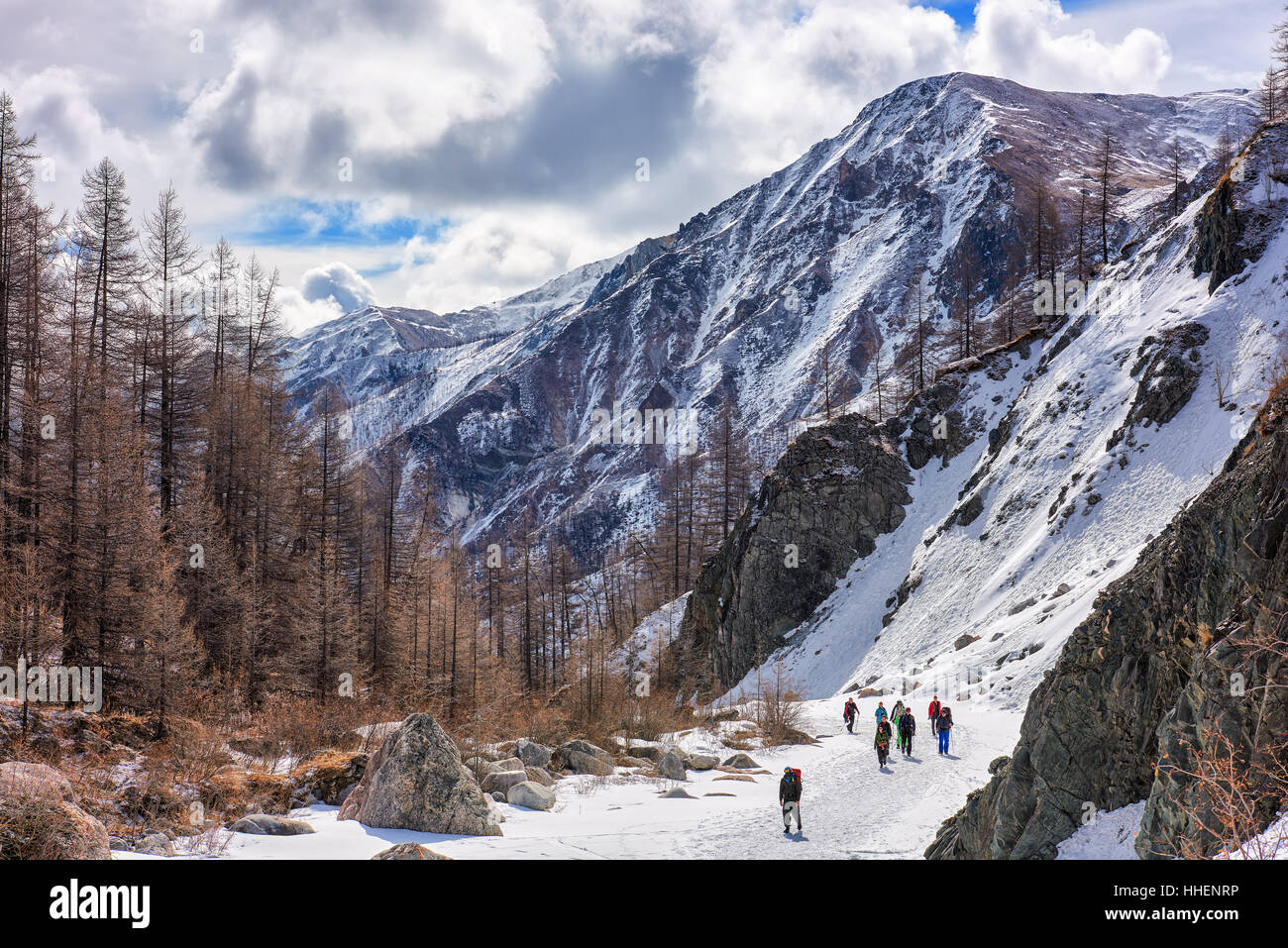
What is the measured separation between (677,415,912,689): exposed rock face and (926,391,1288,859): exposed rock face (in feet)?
121

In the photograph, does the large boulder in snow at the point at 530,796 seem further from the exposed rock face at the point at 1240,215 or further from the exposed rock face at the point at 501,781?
the exposed rock face at the point at 1240,215

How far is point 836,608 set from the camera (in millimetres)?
47062

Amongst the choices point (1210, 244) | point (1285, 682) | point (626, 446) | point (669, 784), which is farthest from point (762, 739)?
point (626, 446)

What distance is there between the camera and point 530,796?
16.6m

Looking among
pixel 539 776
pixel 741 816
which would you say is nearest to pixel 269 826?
pixel 539 776

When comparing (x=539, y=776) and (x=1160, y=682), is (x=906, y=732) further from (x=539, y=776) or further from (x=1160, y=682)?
(x=1160, y=682)

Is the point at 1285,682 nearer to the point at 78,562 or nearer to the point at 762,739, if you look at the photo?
the point at 762,739

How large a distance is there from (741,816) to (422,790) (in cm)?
759

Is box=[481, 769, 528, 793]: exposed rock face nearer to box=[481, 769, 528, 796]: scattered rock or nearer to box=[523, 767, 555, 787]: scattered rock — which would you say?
box=[481, 769, 528, 796]: scattered rock

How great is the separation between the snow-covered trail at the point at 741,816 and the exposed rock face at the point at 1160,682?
3296mm


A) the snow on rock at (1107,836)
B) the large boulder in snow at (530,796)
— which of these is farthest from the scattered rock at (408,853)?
the snow on rock at (1107,836)

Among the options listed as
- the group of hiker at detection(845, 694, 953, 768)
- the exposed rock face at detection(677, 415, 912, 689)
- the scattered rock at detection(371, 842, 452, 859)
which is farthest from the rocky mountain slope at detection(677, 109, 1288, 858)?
the scattered rock at detection(371, 842, 452, 859)

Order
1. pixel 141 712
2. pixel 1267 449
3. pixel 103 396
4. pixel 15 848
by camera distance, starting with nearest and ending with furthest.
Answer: pixel 15 848
pixel 1267 449
pixel 141 712
pixel 103 396
